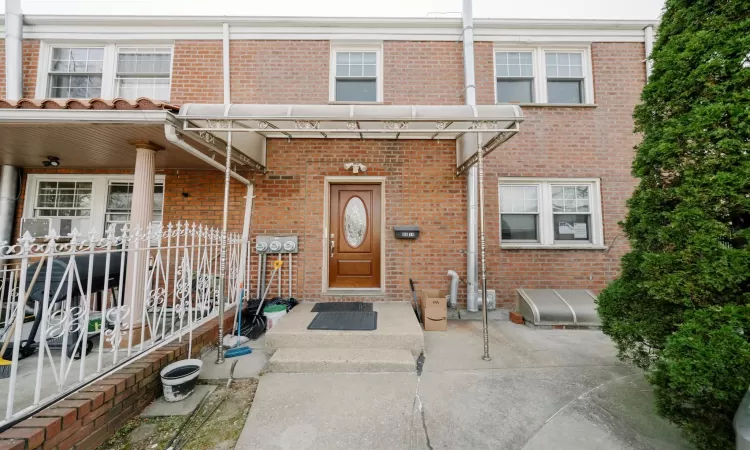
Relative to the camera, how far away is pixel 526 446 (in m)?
2.03

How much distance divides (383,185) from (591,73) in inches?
181

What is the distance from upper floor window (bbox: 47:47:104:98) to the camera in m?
5.32

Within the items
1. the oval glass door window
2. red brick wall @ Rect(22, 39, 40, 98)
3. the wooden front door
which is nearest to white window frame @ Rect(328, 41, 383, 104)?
the wooden front door

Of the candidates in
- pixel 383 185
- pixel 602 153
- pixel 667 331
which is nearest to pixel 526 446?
pixel 667 331

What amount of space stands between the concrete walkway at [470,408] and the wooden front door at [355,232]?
218 centimetres

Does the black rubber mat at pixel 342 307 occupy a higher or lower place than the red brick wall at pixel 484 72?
lower

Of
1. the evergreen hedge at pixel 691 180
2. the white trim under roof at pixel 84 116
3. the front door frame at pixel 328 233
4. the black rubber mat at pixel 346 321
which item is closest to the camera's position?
the evergreen hedge at pixel 691 180

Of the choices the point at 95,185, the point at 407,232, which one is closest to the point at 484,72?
the point at 407,232


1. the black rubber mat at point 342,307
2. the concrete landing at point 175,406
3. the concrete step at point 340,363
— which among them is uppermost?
the black rubber mat at point 342,307

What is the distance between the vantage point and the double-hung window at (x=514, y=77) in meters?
5.48

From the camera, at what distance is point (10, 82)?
4.92 m

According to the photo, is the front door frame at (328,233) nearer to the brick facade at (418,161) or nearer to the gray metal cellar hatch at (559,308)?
the brick facade at (418,161)

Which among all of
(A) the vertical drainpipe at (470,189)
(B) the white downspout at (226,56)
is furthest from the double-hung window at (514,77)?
(B) the white downspout at (226,56)

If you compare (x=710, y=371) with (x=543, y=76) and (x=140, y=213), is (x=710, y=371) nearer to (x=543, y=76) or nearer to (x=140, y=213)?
(x=140, y=213)
